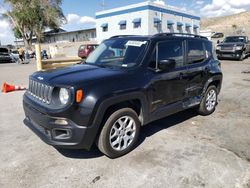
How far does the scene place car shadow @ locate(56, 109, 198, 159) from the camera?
3604mm

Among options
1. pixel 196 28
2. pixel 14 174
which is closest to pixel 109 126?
pixel 14 174

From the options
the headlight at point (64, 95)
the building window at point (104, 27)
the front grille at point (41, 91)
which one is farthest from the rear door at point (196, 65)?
the building window at point (104, 27)

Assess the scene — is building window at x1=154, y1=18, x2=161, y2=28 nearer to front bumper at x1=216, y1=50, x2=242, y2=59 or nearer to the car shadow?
front bumper at x1=216, y1=50, x2=242, y2=59

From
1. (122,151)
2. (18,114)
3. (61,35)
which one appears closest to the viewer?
(122,151)

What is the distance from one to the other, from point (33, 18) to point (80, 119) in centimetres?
4535

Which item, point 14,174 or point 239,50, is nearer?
point 14,174

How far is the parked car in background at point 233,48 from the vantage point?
17828 millimetres

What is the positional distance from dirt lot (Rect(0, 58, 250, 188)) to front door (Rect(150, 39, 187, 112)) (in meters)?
0.72

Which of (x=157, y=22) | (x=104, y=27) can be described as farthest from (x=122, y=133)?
(x=104, y=27)

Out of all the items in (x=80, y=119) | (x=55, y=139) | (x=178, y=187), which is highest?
(x=80, y=119)

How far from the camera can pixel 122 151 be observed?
3561mm

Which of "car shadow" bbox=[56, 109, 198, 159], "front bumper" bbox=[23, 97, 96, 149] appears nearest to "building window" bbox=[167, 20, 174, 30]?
"car shadow" bbox=[56, 109, 198, 159]

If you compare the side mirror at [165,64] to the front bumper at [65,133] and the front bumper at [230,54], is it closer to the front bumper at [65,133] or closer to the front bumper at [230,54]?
the front bumper at [65,133]

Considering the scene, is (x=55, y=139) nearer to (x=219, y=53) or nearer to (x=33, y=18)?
(x=219, y=53)
